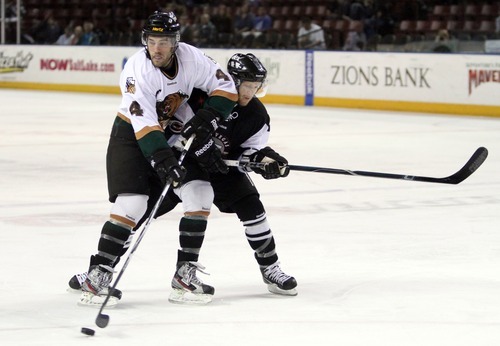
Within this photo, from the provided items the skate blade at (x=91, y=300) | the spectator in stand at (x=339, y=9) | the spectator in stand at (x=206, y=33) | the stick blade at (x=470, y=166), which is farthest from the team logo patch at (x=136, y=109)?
the spectator in stand at (x=206, y=33)

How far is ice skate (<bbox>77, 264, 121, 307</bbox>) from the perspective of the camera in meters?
4.36

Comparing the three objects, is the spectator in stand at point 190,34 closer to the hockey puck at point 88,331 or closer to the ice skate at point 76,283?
the ice skate at point 76,283

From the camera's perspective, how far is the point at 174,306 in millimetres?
4359

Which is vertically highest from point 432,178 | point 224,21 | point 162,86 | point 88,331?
point 162,86

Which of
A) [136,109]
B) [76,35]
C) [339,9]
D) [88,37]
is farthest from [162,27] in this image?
[76,35]

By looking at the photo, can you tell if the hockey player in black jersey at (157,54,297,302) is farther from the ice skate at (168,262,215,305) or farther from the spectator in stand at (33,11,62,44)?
the spectator in stand at (33,11,62,44)

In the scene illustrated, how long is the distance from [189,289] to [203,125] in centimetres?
64

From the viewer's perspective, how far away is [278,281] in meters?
4.59

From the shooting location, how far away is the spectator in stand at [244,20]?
18.3m

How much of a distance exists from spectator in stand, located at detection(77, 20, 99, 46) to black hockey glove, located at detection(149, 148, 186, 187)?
1601 centimetres

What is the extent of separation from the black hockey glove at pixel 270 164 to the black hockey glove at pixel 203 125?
0.96 feet

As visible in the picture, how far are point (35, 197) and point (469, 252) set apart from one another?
3.15 m

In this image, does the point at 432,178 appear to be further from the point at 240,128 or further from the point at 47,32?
the point at 47,32

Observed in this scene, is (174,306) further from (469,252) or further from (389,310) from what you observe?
(469,252)
